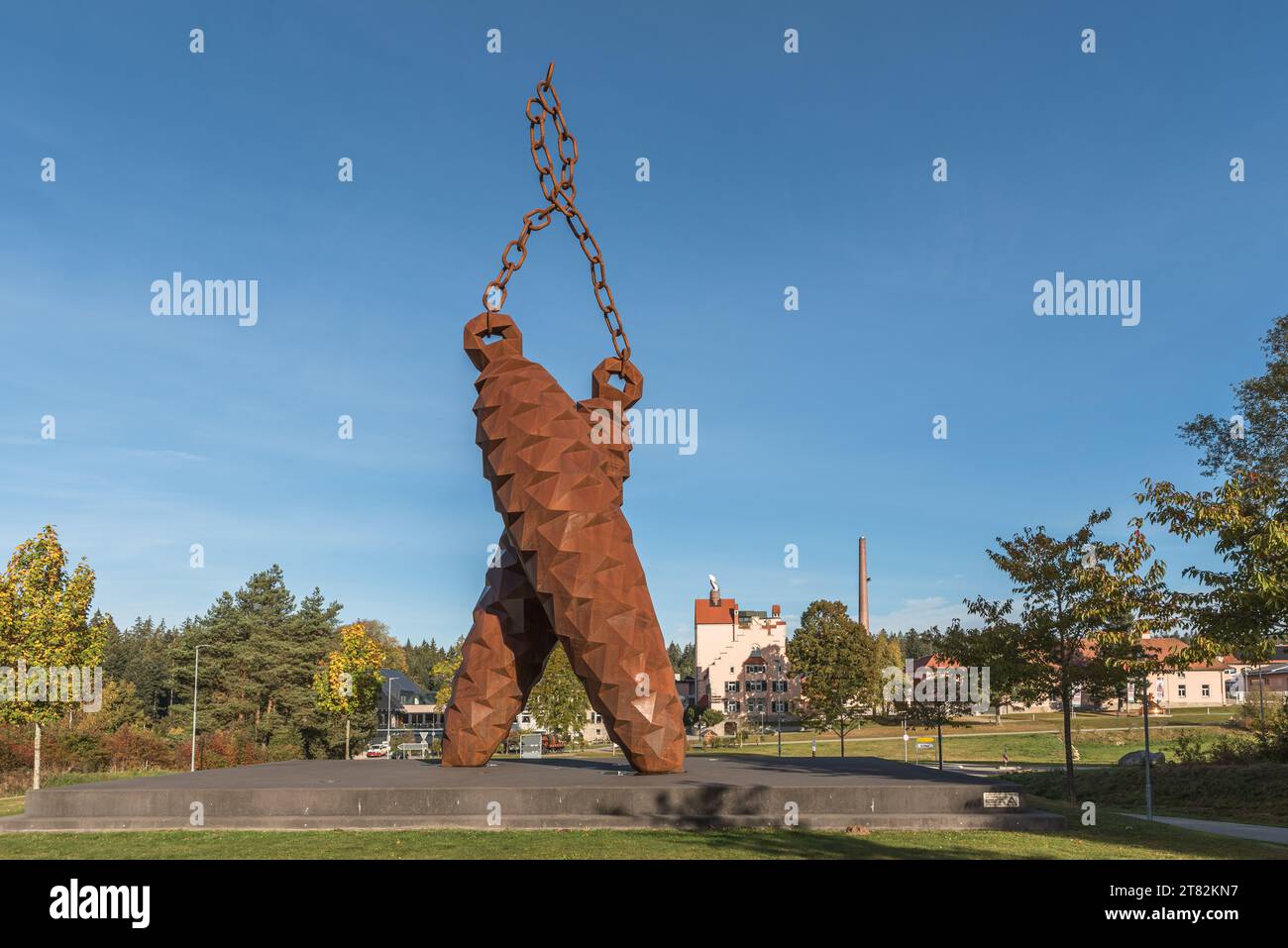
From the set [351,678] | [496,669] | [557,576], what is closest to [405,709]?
[351,678]

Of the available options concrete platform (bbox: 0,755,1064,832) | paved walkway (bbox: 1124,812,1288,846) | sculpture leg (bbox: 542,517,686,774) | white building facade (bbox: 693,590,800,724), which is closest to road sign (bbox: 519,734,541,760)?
sculpture leg (bbox: 542,517,686,774)

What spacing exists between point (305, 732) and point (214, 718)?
4822 millimetres

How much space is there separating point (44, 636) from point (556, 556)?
2048 centimetres

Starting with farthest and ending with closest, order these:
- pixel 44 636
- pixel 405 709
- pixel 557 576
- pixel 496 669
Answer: pixel 405 709, pixel 44 636, pixel 496 669, pixel 557 576

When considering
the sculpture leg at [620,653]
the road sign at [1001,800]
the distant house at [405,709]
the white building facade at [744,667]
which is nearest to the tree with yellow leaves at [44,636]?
the sculpture leg at [620,653]

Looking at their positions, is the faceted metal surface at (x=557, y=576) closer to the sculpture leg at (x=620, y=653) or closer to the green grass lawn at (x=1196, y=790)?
the sculpture leg at (x=620, y=653)

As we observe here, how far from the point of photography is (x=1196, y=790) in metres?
25.2

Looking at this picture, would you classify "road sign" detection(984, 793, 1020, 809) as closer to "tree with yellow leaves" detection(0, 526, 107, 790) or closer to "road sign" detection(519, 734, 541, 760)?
"road sign" detection(519, 734, 541, 760)

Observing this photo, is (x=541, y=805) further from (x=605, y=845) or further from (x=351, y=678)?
(x=351, y=678)

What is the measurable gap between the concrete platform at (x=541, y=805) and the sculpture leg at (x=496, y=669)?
253 cm

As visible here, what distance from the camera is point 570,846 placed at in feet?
37.1

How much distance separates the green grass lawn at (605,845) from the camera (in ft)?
35.8
